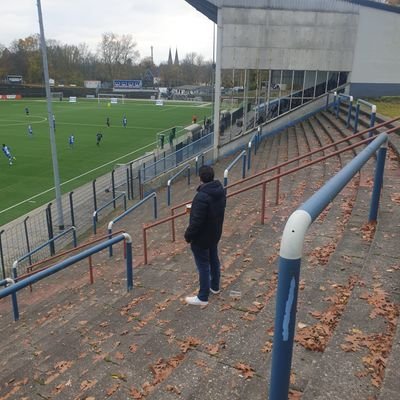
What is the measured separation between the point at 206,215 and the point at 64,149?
29202 mm

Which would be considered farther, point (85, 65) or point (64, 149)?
point (85, 65)

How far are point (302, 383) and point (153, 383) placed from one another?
4.59 feet

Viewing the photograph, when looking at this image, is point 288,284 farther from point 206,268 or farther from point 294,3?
point 294,3

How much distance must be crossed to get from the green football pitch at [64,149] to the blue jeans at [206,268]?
524 inches

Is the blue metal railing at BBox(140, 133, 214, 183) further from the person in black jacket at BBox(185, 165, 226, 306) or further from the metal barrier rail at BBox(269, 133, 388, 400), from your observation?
the metal barrier rail at BBox(269, 133, 388, 400)

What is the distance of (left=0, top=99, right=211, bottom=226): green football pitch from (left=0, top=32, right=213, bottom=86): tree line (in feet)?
200


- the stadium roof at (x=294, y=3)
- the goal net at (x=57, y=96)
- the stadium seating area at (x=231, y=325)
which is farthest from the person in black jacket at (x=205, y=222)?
the goal net at (x=57, y=96)

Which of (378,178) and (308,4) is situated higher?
(308,4)

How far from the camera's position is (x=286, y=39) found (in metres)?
19.5

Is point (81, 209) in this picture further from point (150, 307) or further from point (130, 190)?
point (150, 307)

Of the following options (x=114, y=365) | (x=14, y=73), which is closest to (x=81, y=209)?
(x=114, y=365)

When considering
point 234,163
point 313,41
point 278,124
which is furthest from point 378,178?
→ point 313,41

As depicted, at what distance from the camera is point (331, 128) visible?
16.6 m

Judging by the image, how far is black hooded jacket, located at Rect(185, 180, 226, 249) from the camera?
15.5 ft
